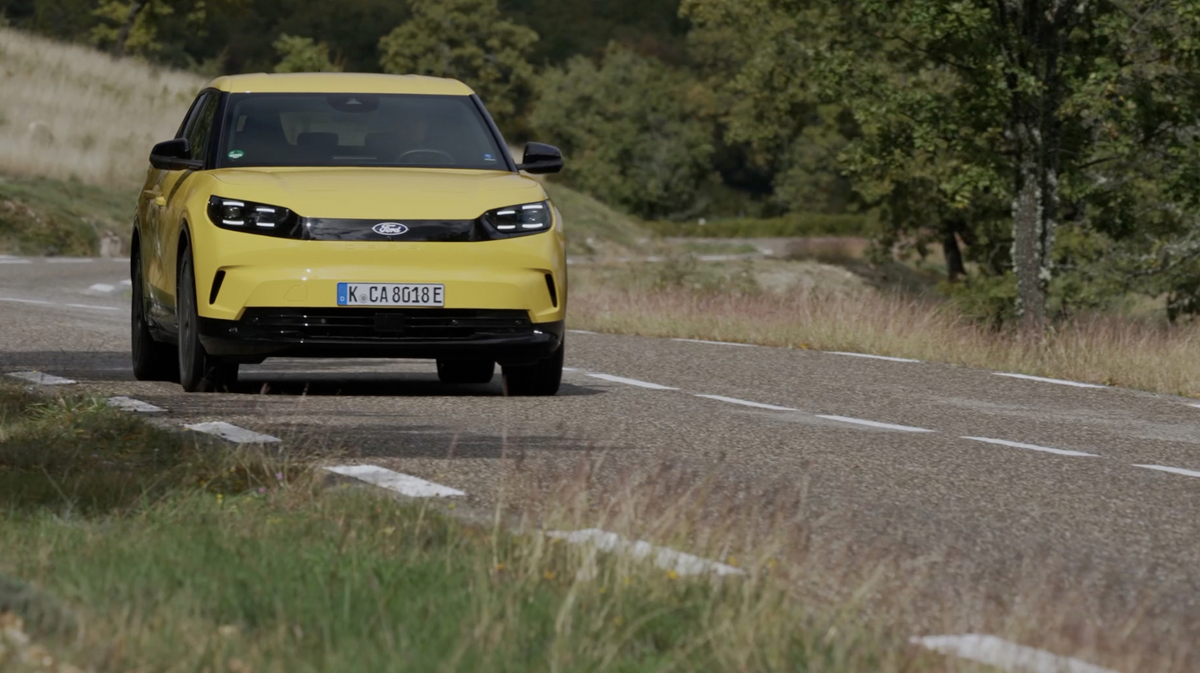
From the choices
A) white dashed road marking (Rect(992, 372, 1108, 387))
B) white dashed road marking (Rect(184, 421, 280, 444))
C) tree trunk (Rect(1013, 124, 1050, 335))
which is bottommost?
tree trunk (Rect(1013, 124, 1050, 335))

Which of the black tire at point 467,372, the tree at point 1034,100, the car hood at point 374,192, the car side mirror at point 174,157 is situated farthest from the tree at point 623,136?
the car hood at point 374,192

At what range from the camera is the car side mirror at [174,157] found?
11.6 m

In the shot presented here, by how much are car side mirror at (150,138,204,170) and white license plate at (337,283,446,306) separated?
1.49 m

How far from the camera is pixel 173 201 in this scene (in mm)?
11766

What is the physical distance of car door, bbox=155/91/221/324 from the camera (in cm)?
1149

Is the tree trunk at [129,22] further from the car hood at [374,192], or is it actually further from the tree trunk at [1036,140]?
the car hood at [374,192]

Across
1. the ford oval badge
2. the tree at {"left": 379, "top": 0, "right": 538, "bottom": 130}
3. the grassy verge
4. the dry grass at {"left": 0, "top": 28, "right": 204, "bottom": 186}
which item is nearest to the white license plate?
the ford oval badge

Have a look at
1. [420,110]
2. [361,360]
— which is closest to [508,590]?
[420,110]

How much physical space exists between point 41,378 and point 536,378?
281cm

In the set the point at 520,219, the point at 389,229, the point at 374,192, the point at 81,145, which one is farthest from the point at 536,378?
the point at 81,145

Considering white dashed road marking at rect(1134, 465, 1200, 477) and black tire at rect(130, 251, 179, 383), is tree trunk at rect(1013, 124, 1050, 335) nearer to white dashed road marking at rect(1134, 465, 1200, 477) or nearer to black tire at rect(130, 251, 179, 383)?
black tire at rect(130, 251, 179, 383)

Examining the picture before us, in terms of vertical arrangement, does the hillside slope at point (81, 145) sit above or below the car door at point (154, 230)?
below

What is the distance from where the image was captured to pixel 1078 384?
13.4 m

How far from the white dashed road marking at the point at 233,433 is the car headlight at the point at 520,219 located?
2374mm
